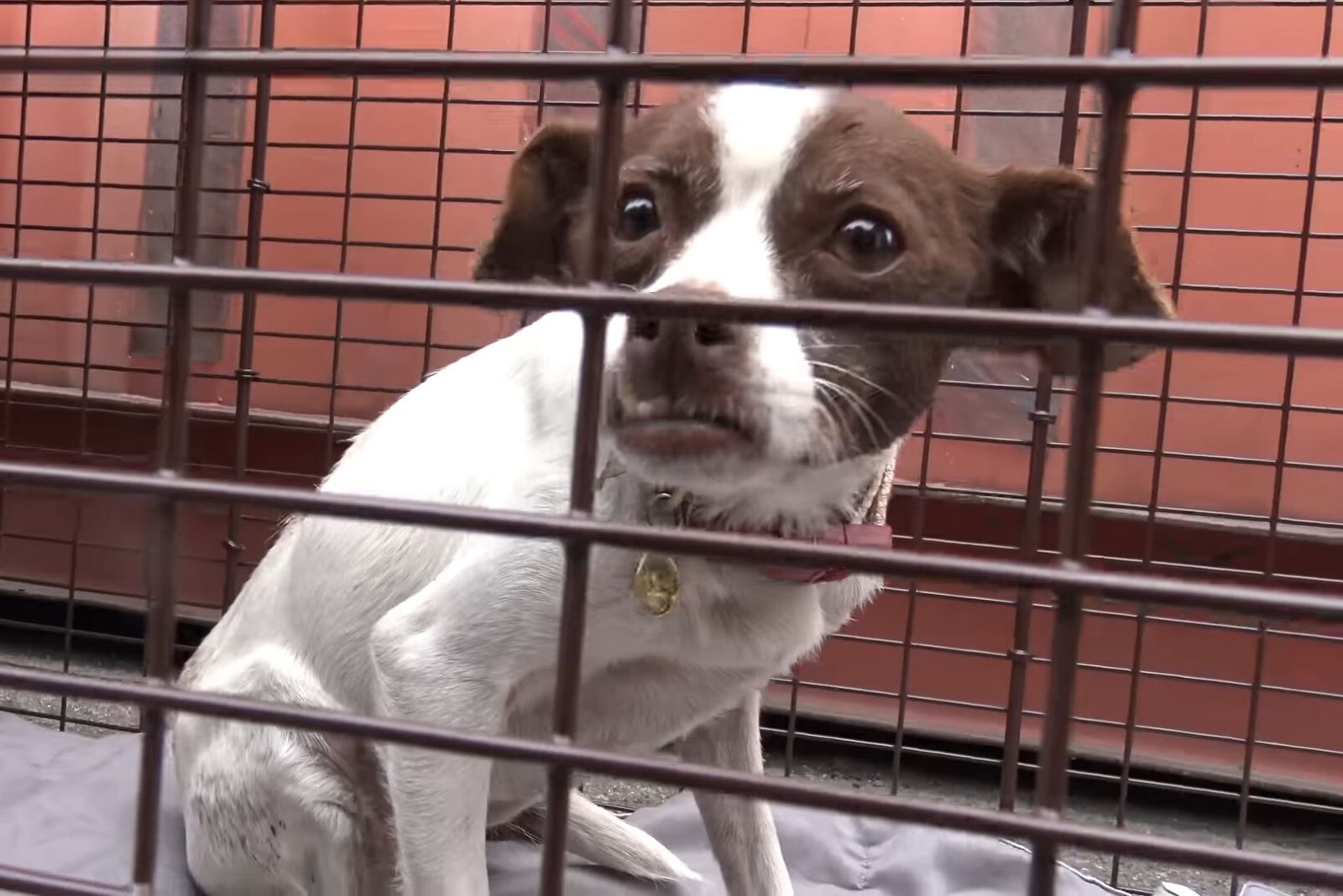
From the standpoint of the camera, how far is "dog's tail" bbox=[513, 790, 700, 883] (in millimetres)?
1314

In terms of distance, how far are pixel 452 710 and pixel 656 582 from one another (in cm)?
25

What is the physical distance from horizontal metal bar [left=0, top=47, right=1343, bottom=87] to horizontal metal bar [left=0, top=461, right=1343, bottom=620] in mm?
193

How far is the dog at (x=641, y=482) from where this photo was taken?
75 centimetres

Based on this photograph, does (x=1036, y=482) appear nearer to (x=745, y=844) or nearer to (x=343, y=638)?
(x=745, y=844)

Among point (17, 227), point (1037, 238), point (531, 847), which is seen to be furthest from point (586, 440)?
point (17, 227)

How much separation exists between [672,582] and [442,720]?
0.86 ft

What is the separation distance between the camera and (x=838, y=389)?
2.53 ft

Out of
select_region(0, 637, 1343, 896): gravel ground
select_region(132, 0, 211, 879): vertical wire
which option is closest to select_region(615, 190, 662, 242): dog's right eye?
select_region(132, 0, 211, 879): vertical wire

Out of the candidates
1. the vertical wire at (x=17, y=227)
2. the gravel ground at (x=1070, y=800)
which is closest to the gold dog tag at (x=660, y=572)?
the vertical wire at (x=17, y=227)

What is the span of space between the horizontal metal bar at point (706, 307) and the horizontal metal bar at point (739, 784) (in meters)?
0.19

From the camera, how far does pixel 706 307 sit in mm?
445

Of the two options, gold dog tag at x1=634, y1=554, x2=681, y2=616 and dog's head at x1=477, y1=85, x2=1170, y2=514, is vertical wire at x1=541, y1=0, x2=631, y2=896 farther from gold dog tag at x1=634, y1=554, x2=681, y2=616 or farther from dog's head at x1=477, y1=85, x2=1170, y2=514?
gold dog tag at x1=634, y1=554, x2=681, y2=616

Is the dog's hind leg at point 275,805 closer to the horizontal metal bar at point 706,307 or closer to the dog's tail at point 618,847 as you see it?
the dog's tail at point 618,847

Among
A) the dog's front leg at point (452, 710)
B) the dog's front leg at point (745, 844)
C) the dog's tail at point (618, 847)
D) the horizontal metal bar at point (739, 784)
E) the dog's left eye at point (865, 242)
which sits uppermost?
the dog's left eye at point (865, 242)
